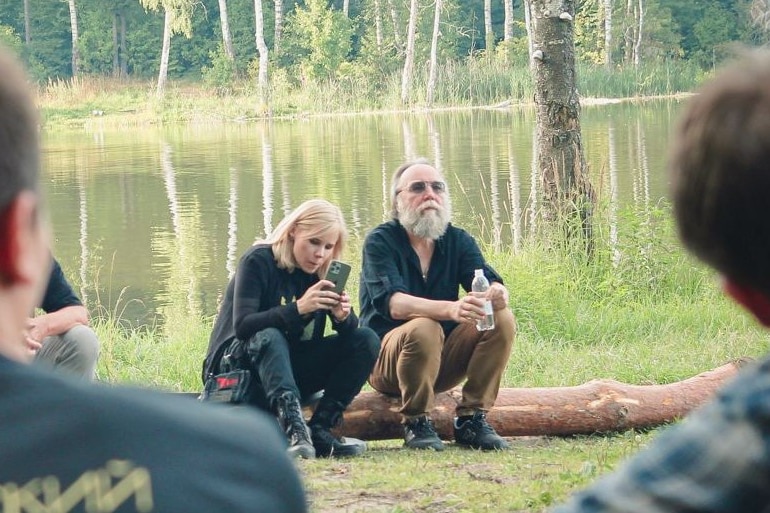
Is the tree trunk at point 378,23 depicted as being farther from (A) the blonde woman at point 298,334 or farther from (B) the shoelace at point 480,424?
(B) the shoelace at point 480,424

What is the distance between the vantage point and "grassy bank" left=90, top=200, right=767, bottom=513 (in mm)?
4477

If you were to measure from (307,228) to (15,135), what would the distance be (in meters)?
4.34

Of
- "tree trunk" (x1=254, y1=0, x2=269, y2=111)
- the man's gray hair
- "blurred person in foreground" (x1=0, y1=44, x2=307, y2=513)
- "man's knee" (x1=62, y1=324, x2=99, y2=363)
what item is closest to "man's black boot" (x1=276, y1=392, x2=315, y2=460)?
"man's knee" (x1=62, y1=324, x2=99, y2=363)

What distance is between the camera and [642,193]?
15.1m

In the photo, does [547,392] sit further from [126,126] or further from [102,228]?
[126,126]

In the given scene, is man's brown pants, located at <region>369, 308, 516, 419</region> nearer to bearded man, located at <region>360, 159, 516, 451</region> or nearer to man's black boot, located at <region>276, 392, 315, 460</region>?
bearded man, located at <region>360, 159, 516, 451</region>

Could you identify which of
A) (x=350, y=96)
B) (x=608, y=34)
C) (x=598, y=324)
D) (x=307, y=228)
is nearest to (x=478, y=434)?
(x=307, y=228)

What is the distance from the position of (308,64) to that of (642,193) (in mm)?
35058

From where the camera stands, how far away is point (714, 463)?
42.7 inches

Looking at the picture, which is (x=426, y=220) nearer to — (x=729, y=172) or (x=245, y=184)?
(x=729, y=172)

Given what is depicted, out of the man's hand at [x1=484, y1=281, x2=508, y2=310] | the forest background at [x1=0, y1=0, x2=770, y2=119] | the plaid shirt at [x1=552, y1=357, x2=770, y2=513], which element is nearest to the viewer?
the plaid shirt at [x1=552, y1=357, x2=770, y2=513]

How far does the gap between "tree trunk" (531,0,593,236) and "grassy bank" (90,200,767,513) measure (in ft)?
0.97

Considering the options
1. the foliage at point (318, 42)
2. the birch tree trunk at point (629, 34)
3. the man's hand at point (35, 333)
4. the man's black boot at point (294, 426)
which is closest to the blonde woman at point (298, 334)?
the man's black boot at point (294, 426)

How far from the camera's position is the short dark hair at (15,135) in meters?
1.07
